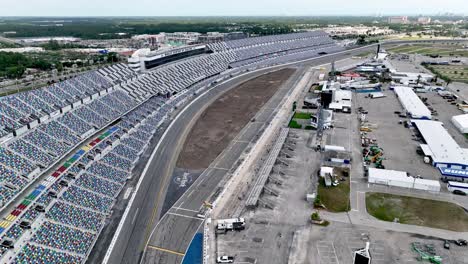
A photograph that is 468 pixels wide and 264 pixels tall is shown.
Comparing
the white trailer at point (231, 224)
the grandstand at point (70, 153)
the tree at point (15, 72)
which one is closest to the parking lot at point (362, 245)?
the white trailer at point (231, 224)

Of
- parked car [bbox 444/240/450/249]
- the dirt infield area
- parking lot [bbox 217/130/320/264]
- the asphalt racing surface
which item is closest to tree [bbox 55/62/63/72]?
the dirt infield area

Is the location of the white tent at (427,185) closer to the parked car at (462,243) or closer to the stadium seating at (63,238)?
the parked car at (462,243)

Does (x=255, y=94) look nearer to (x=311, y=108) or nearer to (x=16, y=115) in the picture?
(x=311, y=108)

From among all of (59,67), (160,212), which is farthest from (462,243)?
(59,67)

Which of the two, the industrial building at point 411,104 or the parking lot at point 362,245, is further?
the industrial building at point 411,104

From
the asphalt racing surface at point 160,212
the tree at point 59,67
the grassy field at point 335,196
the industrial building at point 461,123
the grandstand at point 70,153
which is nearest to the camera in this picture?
the grandstand at point 70,153

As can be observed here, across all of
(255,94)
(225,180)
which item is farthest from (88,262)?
(255,94)

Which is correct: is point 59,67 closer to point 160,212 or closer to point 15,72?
point 15,72
